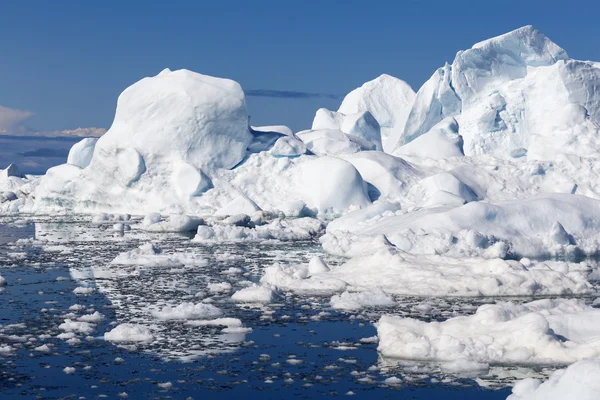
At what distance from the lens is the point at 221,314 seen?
1038cm

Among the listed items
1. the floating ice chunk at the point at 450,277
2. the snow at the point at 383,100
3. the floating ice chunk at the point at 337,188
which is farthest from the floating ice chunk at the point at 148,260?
the snow at the point at 383,100

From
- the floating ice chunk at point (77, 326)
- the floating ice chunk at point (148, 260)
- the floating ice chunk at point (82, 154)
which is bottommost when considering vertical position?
the floating ice chunk at point (77, 326)

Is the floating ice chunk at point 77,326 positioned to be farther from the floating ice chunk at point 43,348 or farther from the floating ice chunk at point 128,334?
the floating ice chunk at point 43,348

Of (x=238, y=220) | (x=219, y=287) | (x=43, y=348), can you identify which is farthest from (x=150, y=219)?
(x=43, y=348)

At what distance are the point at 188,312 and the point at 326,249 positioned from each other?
769cm

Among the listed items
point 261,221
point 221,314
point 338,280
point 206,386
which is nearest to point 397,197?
point 261,221

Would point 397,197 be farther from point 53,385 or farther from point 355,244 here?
point 53,385

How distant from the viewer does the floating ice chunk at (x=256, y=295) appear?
1140 cm

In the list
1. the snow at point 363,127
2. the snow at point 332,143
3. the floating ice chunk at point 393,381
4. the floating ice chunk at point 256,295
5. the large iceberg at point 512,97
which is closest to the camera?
the floating ice chunk at point 393,381

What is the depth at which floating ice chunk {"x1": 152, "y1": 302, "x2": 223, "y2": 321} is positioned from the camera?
402 inches

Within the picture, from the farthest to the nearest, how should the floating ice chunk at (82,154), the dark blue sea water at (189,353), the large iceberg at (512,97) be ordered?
the floating ice chunk at (82,154), the large iceberg at (512,97), the dark blue sea water at (189,353)

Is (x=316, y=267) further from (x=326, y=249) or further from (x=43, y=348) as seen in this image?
(x=43, y=348)

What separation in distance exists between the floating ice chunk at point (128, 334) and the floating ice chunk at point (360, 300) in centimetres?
281

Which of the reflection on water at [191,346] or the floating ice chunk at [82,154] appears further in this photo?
the floating ice chunk at [82,154]
